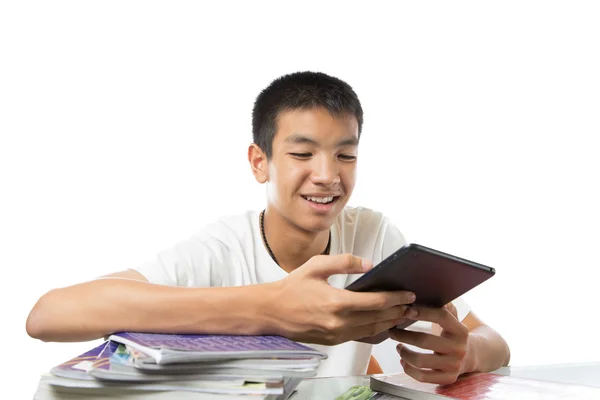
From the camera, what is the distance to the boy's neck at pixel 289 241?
1.51 m

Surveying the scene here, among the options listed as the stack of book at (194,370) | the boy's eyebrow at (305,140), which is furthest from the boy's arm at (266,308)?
the boy's eyebrow at (305,140)

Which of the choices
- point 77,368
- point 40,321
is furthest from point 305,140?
point 77,368

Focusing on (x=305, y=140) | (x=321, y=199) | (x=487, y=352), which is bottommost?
(x=487, y=352)

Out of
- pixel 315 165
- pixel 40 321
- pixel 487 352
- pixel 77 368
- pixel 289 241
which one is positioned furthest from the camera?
pixel 289 241

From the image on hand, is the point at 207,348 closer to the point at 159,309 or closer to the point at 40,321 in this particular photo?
the point at 159,309

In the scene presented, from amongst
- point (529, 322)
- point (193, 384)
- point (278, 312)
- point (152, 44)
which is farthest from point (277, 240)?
point (529, 322)

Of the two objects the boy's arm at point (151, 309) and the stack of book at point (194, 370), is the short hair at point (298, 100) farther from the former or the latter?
the stack of book at point (194, 370)

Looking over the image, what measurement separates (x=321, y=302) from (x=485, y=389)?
0.91ft

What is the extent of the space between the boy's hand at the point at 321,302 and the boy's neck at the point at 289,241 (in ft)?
1.94

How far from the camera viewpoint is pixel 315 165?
1355mm

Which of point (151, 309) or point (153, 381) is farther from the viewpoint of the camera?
point (151, 309)

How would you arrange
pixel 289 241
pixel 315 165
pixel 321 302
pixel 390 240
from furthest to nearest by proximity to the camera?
pixel 390 240 → pixel 289 241 → pixel 315 165 → pixel 321 302

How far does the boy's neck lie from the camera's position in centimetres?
151

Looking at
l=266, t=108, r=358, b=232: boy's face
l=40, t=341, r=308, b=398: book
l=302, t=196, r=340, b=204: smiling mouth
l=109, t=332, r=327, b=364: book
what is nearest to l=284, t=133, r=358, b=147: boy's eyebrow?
l=266, t=108, r=358, b=232: boy's face
